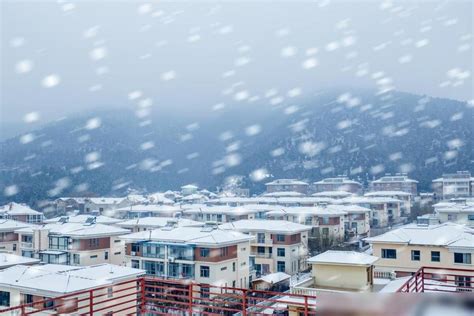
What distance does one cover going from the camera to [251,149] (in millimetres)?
133250

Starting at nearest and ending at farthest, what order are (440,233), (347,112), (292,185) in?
1. (440,233)
2. (292,185)
3. (347,112)

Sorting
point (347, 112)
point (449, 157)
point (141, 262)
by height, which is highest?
point (347, 112)

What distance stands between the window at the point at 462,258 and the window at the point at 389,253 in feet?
8.13

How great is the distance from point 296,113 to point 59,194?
103264 mm

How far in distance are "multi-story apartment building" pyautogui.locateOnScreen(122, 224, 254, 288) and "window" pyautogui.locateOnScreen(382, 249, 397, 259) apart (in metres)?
6.66

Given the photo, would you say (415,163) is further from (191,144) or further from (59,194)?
(191,144)

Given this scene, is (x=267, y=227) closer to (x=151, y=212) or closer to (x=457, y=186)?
(x=151, y=212)

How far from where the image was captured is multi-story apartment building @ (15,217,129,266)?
1021 inches

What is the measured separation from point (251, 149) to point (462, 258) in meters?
114

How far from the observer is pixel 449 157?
281ft

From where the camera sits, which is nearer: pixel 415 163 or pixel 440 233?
pixel 440 233

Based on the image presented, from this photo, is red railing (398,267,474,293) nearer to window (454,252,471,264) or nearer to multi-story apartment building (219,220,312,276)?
window (454,252,471,264)

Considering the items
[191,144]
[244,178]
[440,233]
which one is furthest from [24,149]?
[440,233]

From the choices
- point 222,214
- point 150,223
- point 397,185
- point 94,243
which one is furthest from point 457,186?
point 94,243
